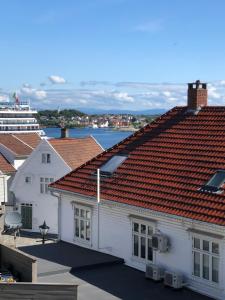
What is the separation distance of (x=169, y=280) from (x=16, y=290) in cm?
429

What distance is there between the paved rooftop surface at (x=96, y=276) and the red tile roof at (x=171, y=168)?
2.06 metres

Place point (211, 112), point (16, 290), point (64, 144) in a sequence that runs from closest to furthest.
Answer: point (16, 290) → point (211, 112) → point (64, 144)

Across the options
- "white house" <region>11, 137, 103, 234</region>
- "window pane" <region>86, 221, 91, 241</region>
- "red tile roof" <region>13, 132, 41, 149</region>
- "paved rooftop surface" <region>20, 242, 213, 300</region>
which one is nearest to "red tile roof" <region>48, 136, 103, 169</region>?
"white house" <region>11, 137, 103, 234</region>

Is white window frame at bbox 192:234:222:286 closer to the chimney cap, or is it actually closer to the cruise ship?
the chimney cap

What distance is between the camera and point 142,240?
687 inches

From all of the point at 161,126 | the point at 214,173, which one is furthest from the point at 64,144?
the point at 214,173

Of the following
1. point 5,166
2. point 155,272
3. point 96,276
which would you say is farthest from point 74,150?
point 155,272

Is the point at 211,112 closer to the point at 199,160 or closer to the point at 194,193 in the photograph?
the point at 199,160

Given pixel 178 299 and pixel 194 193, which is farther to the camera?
pixel 194 193

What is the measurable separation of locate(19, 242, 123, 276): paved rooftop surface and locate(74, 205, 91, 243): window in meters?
0.41

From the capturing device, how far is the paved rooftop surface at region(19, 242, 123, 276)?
1728 centimetres

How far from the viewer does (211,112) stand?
781 inches

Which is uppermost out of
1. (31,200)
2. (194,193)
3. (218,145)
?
(218,145)

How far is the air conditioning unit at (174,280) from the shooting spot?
50.4ft
